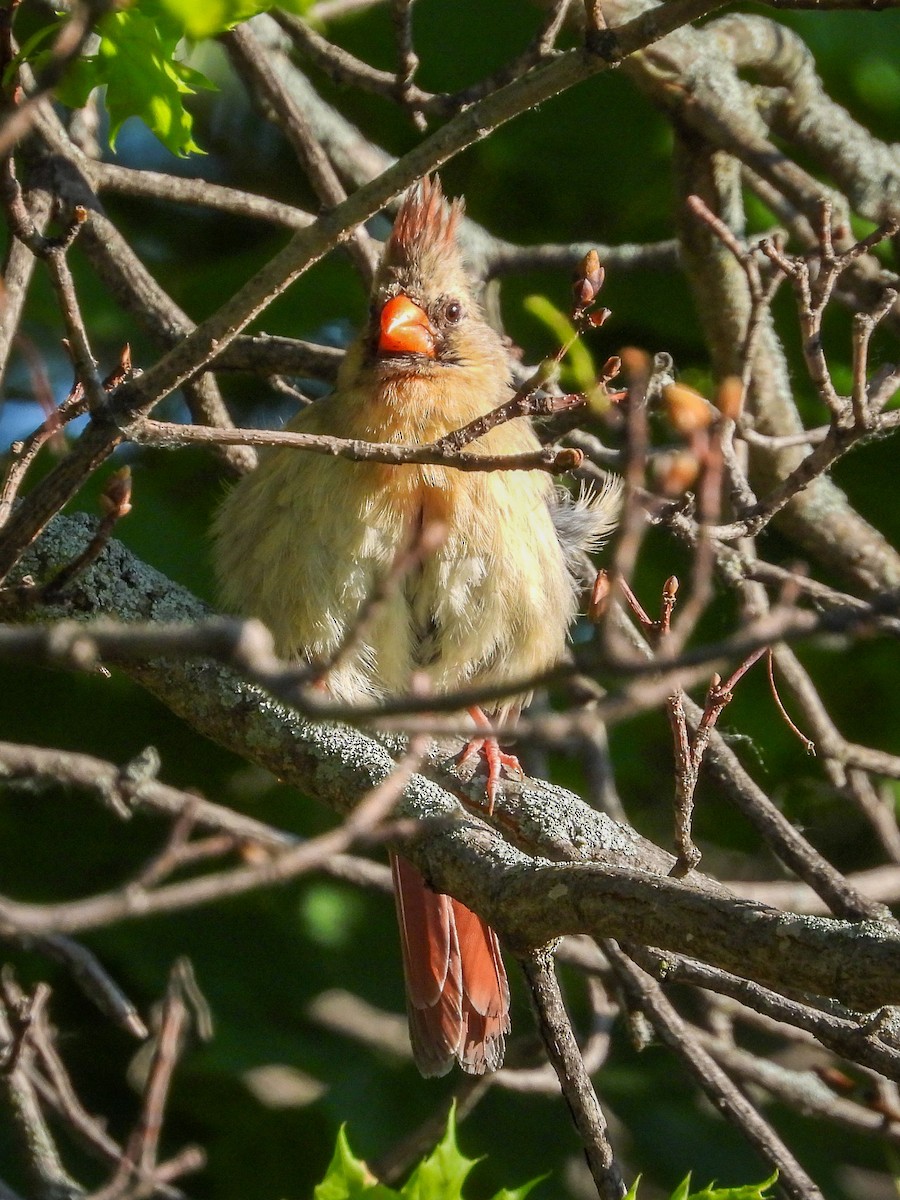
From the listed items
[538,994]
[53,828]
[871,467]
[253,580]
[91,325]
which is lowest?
[538,994]

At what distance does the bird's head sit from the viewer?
4.09 metres

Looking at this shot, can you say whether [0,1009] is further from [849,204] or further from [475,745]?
[849,204]

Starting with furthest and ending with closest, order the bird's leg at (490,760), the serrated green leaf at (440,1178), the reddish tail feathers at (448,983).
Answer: the reddish tail feathers at (448,983)
the bird's leg at (490,760)
the serrated green leaf at (440,1178)

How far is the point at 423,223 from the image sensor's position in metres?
4.21

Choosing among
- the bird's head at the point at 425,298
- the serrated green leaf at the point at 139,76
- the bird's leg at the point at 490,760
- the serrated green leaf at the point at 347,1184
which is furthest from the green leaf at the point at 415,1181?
the bird's head at the point at 425,298

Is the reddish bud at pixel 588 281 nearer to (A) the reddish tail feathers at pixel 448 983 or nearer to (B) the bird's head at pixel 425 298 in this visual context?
(A) the reddish tail feathers at pixel 448 983

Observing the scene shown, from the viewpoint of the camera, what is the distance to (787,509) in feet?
13.5

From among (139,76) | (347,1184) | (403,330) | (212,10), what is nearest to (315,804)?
(403,330)

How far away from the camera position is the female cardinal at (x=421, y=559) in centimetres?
365

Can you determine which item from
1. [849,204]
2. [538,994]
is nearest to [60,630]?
[538,994]

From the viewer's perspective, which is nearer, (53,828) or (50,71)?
(50,71)

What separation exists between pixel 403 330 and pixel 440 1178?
233cm

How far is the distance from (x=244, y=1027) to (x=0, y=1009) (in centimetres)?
73

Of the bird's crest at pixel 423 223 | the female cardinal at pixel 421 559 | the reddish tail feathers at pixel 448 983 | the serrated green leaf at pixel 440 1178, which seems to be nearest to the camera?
the serrated green leaf at pixel 440 1178
